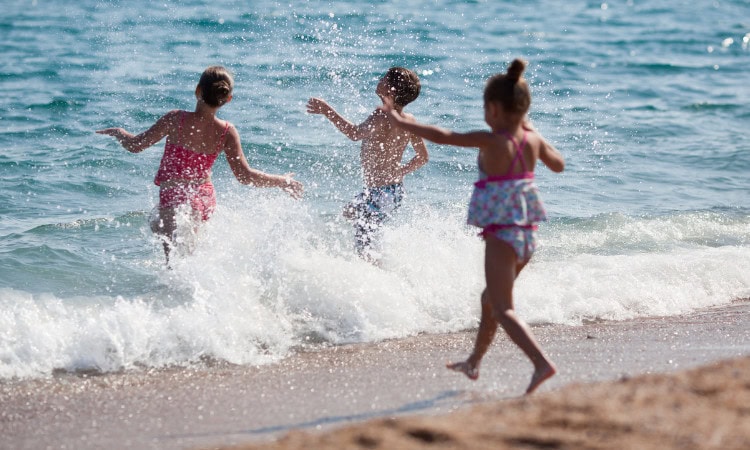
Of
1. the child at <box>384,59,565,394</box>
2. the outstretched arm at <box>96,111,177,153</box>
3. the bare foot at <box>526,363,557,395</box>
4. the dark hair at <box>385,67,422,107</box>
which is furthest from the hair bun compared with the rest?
the outstretched arm at <box>96,111,177,153</box>

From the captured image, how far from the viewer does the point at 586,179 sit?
11.0 meters

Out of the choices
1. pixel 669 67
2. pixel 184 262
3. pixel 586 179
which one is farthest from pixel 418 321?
pixel 669 67

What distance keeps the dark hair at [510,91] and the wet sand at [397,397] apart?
4.38 ft

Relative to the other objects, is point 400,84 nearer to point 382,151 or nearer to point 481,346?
point 382,151

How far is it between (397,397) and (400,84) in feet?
7.95

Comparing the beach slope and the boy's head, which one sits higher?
the boy's head

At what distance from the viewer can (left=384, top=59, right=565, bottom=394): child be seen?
14.4 ft

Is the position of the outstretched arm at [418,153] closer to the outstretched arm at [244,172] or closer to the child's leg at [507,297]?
the outstretched arm at [244,172]

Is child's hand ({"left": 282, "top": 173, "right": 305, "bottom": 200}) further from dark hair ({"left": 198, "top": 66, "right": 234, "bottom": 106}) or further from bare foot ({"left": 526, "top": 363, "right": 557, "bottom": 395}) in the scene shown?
bare foot ({"left": 526, "top": 363, "right": 557, "bottom": 395})

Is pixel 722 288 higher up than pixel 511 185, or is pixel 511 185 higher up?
pixel 511 185

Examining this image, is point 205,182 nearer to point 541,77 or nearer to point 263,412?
point 263,412

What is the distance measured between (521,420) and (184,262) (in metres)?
3.20

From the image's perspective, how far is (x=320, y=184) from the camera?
9836mm

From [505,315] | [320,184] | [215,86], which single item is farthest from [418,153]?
[320,184]
